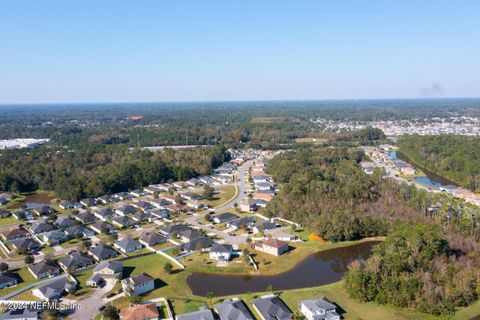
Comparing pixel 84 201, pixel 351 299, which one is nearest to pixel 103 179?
pixel 84 201

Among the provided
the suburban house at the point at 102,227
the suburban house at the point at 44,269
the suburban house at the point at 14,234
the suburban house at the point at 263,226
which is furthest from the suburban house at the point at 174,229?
the suburban house at the point at 14,234

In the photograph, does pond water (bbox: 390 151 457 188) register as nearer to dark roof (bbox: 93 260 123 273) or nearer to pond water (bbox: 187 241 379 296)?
pond water (bbox: 187 241 379 296)

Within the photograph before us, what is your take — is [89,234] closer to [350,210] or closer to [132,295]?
[132,295]

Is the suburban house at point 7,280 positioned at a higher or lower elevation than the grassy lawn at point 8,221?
higher

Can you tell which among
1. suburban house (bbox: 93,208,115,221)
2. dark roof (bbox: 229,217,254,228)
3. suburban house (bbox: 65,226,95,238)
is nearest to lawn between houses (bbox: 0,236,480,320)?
suburban house (bbox: 65,226,95,238)

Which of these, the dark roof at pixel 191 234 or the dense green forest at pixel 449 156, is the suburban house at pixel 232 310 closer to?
the dark roof at pixel 191 234

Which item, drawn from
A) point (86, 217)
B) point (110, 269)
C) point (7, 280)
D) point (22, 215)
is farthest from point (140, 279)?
point (22, 215)

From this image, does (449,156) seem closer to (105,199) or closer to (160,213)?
(160,213)
